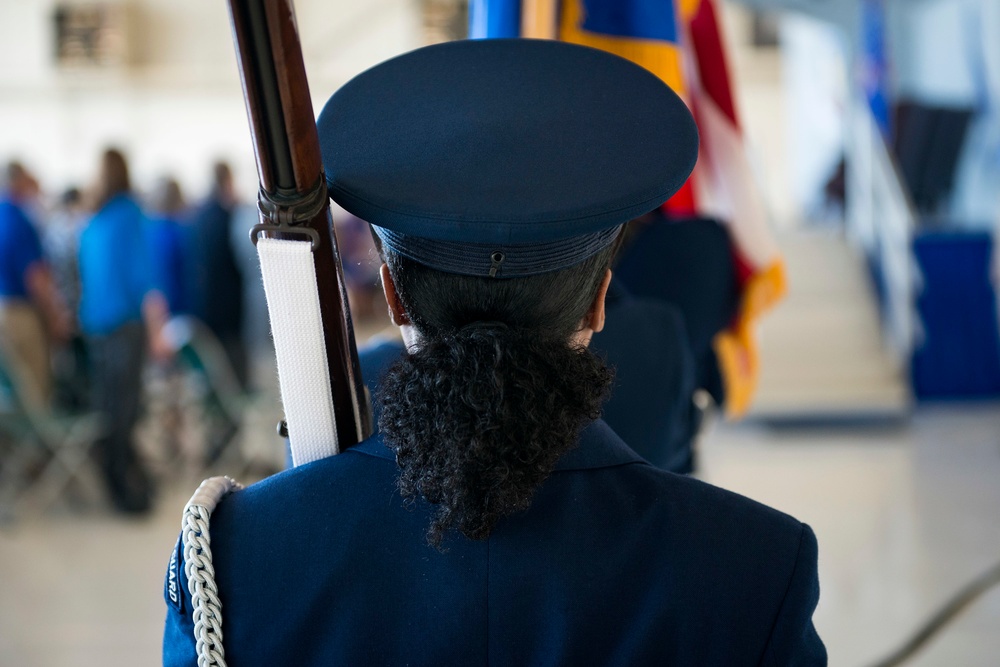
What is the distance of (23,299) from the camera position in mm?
4445

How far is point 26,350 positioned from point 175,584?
405 centimetres

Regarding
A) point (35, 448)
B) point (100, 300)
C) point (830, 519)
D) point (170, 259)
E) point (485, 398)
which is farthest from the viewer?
point (170, 259)

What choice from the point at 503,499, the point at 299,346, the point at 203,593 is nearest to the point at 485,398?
the point at 503,499

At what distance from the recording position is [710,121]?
224 centimetres

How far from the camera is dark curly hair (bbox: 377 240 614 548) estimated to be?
700mm

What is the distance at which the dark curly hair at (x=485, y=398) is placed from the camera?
2.30 feet

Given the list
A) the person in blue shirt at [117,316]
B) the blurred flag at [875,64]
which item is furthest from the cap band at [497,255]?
the blurred flag at [875,64]

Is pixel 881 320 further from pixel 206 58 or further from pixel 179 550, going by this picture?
pixel 206 58

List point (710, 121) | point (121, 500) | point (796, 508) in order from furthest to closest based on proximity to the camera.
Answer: point (121, 500) < point (796, 508) < point (710, 121)

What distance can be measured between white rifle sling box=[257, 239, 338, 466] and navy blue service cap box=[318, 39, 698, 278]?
7 cm

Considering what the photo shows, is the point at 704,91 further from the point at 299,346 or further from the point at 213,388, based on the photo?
the point at 213,388

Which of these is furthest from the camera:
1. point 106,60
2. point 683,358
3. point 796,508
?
point 106,60

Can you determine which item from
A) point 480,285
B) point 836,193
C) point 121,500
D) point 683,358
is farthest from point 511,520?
point 836,193

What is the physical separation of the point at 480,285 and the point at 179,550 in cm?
34
